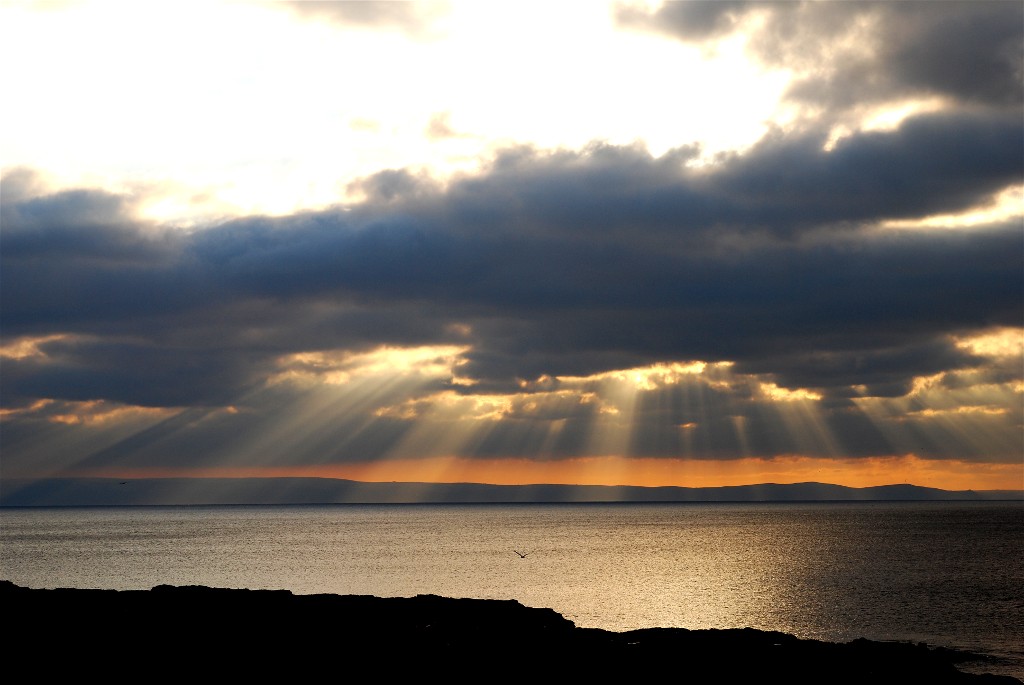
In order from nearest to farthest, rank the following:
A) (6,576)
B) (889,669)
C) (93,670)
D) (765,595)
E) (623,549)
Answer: (93,670) < (889,669) < (765,595) < (6,576) < (623,549)

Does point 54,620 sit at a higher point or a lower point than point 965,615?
higher

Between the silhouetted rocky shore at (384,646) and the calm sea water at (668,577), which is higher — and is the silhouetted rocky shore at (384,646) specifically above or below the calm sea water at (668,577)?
above

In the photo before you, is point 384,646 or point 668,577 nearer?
point 384,646

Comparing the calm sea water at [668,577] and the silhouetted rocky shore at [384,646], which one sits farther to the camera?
the calm sea water at [668,577]

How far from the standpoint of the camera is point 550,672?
144ft

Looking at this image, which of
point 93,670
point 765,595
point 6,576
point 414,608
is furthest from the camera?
point 6,576

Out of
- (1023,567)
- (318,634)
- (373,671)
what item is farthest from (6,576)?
(1023,567)

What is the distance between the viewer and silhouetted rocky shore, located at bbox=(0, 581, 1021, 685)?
4297 cm

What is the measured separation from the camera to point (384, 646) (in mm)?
47062

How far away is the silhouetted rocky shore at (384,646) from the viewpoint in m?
43.0

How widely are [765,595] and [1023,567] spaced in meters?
47.4

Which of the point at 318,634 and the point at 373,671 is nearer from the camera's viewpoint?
the point at 373,671

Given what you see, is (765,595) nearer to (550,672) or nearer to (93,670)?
(550,672)

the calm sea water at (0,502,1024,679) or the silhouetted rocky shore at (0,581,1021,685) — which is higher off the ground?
the silhouetted rocky shore at (0,581,1021,685)
